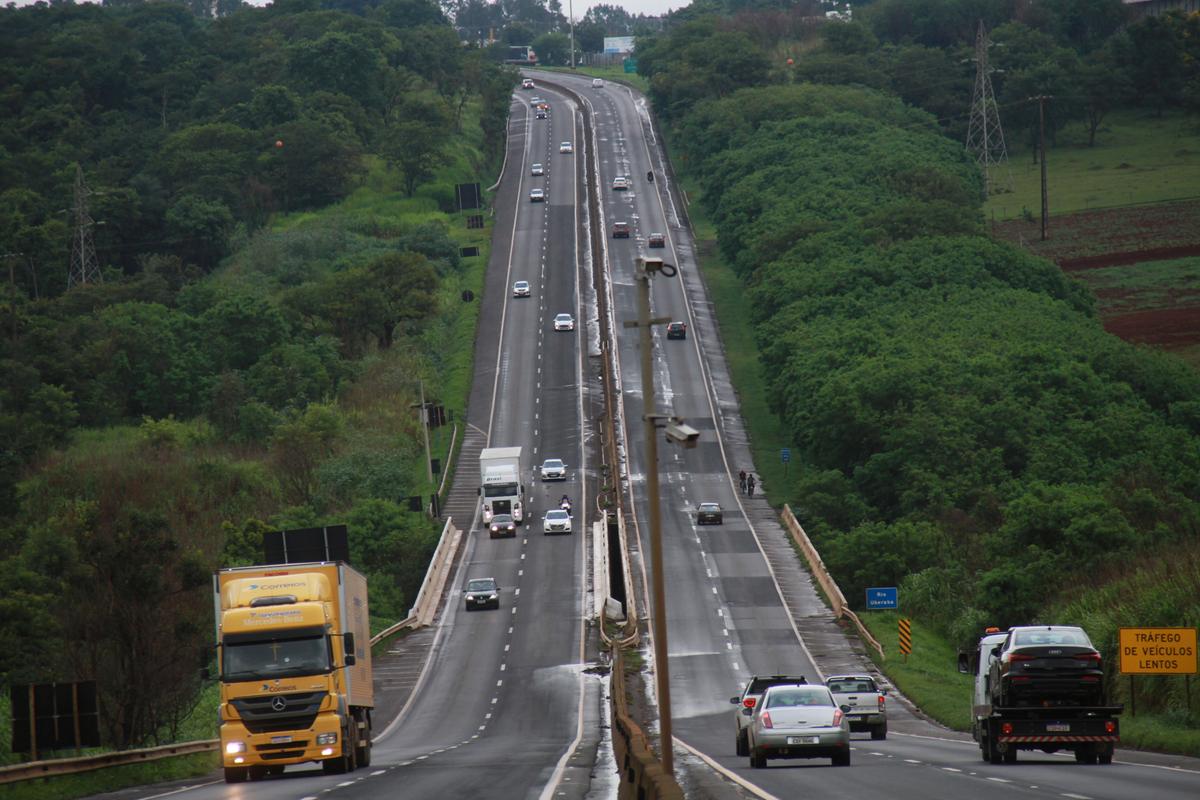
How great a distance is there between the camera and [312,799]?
2745 cm

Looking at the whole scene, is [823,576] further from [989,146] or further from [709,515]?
[989,146]

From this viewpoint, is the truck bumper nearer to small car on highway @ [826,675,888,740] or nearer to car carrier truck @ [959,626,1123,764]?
car carrier truck @ [959,626,1123,764]

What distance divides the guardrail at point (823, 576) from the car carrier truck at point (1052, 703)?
31552mm

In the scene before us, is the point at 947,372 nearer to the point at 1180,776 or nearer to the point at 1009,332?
the point at 1009,332

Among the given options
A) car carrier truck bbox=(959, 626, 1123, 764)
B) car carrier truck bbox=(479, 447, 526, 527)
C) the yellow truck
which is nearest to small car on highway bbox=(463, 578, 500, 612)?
car carrier truck bbox=(479, 447, 526, 527)

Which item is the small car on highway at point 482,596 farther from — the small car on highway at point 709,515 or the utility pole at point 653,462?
the utility pole at point 653,462

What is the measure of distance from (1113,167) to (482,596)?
377 ft

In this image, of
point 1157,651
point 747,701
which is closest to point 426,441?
point 747,701

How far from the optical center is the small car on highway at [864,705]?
1736 inches

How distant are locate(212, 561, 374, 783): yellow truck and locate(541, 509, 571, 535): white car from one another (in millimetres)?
54749

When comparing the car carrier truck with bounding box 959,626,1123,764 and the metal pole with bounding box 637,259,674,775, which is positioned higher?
the metal pole with bounding box 637,259,674,775

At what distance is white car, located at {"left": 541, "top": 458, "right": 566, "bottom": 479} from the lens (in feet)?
326

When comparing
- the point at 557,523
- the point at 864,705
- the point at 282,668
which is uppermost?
the point at 282,668

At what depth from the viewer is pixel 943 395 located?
292 ft
